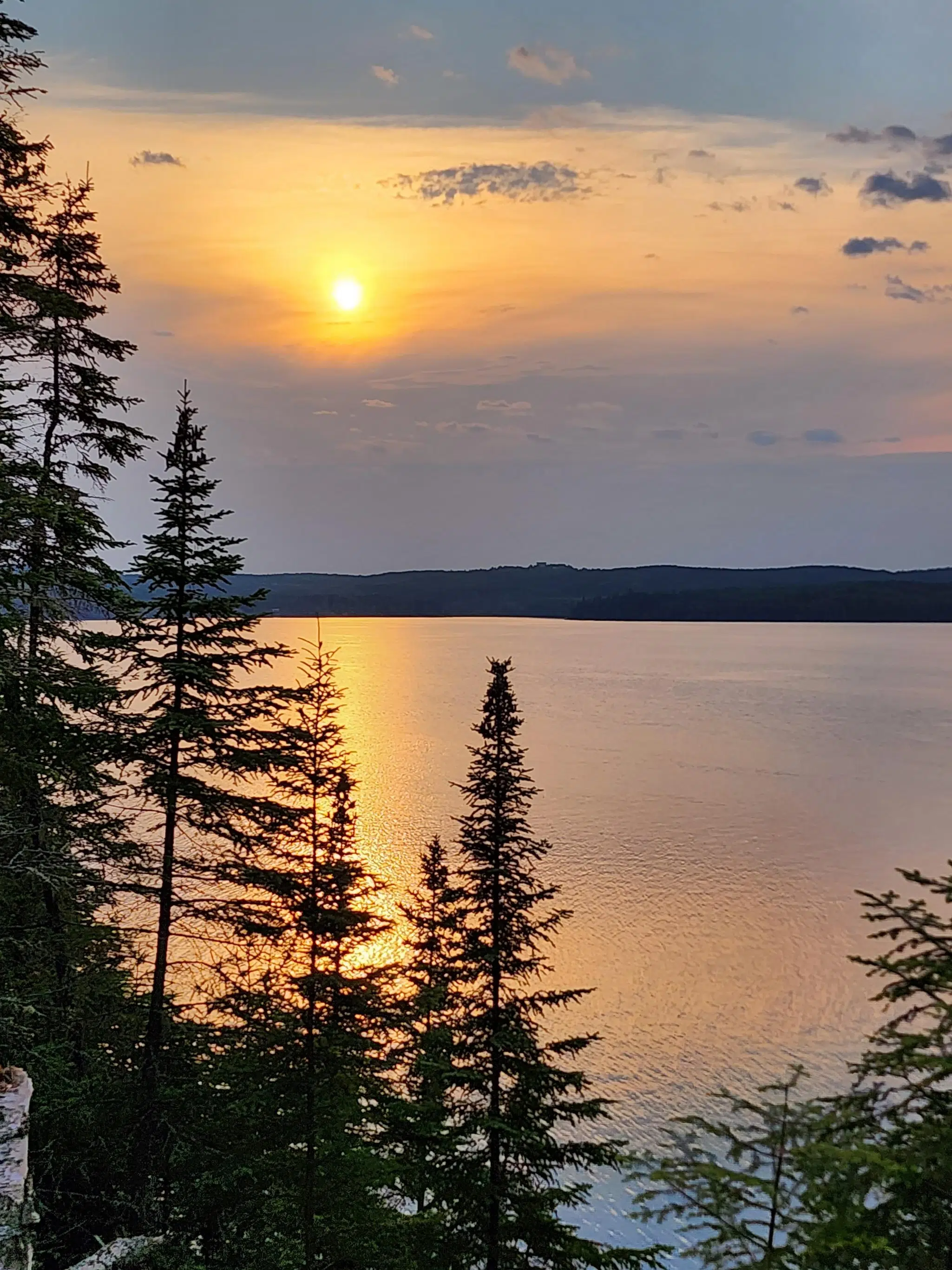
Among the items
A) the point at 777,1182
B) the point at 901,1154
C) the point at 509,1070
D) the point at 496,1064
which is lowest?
the point at 777,1182

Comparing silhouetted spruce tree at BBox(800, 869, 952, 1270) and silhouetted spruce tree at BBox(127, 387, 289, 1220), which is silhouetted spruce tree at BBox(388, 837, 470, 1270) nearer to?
silhouetted spruce tree at BBox(127, 387, 289, 1220)

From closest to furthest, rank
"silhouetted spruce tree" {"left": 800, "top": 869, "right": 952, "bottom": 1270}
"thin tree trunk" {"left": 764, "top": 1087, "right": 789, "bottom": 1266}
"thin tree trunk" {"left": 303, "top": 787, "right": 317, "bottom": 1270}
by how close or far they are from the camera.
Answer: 1. "silhouetted spruce tree" {"left": 800, "top": 869, "right": 952, "bottom": 1270}
2. "thin tree trunk" {"left": 764, "top": 1087, "right": 789, "bottom": 1266}
3. "thin tree trunk" {"left": 303, "top": 787, "right": 317, "bottom": 1270}

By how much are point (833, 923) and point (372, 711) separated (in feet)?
268

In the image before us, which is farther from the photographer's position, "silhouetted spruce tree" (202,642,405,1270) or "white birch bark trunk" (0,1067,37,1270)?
"silhouetted spruce tree" (202,642,405,1270)

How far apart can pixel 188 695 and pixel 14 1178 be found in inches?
257

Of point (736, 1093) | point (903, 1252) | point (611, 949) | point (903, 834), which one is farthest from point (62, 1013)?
point (903, 834)

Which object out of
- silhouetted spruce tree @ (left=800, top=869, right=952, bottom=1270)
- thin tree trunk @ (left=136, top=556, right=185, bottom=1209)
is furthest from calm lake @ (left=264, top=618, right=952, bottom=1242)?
silhouetted spruce tree @ (left=800, top=869, right=952, bottom=1270)

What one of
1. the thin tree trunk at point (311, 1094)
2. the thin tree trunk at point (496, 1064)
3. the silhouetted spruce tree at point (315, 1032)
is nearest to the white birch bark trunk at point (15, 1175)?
the silhouetted spruce tree at point (315, 1032)

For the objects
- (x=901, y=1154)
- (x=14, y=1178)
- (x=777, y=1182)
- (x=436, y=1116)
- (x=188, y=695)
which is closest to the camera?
(x=901, y=1154)

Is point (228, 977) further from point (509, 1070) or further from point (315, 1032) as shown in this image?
point (509, 1070)

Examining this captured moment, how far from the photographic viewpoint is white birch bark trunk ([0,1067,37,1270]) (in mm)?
9695

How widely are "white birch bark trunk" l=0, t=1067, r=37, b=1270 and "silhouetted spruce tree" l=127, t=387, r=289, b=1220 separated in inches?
132

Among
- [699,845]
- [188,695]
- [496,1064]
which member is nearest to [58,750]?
[188,695]

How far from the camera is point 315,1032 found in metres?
14.7
